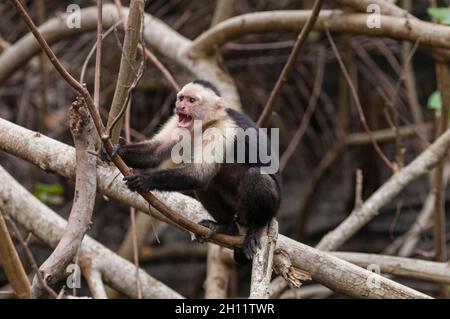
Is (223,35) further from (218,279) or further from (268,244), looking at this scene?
(268,244)

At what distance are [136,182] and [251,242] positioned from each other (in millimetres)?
714

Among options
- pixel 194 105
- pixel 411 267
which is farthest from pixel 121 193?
pixel 411 267

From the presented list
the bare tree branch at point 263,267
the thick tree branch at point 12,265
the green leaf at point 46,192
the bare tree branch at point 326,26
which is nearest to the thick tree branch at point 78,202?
the thick tree branch at point 12,265

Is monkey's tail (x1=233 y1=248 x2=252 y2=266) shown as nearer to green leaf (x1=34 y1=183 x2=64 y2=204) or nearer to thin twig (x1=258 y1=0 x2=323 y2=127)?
thin twig (x1=258 y1=0 x2=323 y2=127)

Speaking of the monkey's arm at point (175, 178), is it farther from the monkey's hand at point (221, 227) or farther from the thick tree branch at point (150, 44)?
the thick tree branch at point (150, 44)

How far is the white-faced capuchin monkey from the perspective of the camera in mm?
3287

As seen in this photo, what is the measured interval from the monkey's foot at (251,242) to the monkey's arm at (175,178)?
1.13 feet

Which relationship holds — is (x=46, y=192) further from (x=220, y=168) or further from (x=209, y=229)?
(x=209, y=229)

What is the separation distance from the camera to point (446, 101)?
15.6 feet

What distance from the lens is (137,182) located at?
2.93 m

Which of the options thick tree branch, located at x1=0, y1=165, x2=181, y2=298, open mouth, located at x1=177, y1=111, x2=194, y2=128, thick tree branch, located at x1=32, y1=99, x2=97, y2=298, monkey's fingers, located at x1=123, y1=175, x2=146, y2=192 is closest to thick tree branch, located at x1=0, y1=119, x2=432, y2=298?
thick tree branch, located at x1=32, y1=99, x2=97, y2=298

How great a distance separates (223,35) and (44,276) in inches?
105
